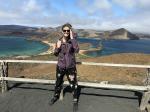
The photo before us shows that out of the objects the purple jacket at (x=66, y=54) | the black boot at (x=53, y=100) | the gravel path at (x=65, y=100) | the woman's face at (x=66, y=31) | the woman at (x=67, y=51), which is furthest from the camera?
the black boot at (x=53, y=100)

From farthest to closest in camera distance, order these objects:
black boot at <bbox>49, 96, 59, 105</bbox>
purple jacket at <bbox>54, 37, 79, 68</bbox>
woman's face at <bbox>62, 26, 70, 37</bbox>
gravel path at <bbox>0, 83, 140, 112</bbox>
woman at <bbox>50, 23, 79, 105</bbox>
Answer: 1. black boot at <bbox>49, 96, 59, 105</bbox>
2. gravel path at <bbox>0, 83, 140, 112</bbox>
3. purple jacket at <bbox>54, 37, 79, 68</bbox>
4. woman at <bbox>50, 23, 79, 105</bbox>
5. woman's face at <bbox>62, 26, 70, 37</bbox>

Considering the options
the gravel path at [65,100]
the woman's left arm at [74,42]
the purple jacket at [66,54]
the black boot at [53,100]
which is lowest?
the gravel path at [65,100]

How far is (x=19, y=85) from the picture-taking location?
41.3 ft

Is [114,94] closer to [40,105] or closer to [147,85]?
[147,85]

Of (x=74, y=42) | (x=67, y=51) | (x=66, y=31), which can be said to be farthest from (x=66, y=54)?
(x=66, y=31)

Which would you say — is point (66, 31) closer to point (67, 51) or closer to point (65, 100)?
point (67, 51)

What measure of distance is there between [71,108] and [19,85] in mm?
3534

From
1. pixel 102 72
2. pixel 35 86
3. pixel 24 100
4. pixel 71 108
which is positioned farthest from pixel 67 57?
pixel 102 72

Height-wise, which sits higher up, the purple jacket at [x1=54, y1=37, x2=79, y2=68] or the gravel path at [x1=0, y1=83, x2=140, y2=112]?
the purple jacket at [x1=54, y1=37, x2=79, y2=68]

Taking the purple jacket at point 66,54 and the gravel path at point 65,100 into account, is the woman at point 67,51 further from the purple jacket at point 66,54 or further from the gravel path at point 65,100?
the gravel path at point 65,100

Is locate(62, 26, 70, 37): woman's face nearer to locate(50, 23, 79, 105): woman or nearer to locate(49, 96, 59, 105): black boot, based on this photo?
locate(50, 23, 79, 105): woman

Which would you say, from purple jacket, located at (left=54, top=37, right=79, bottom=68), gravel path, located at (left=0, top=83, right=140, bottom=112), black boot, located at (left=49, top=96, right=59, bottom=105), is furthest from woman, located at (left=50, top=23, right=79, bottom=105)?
black boot, located at (left=49, top=96, right=59, bottom=105)

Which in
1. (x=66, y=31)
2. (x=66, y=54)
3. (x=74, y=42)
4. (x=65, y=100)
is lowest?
(x=65, y=100)

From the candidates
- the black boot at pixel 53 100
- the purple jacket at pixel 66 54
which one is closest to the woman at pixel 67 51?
the purple jacket at pixel 66 54
